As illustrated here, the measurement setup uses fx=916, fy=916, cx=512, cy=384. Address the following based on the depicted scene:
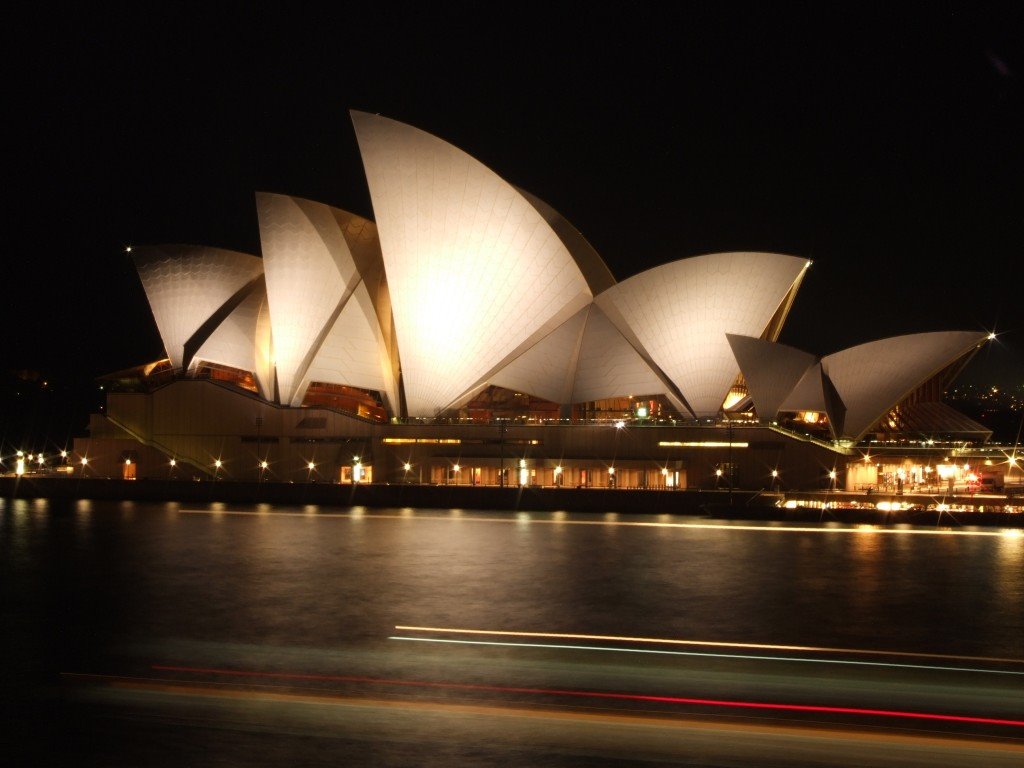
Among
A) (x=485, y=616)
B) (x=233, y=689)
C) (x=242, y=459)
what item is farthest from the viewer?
(x=242, y=459)

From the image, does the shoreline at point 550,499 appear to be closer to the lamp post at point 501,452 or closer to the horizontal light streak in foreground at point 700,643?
the lamp post at point 501,452

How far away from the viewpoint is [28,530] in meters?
25.7

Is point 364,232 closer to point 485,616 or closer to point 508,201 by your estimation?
point 508,201

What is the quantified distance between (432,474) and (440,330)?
5.91 metres

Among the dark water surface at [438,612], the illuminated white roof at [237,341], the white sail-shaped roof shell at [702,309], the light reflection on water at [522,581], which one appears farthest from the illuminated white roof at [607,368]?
the illuminated white roof at [237,341]

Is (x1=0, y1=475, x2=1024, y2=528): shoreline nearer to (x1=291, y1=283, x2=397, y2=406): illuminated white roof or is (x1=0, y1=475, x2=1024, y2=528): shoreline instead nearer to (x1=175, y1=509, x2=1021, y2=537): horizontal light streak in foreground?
(x1=175, y1=509, x2=1021, y2=537): horizontal light streak in foreground

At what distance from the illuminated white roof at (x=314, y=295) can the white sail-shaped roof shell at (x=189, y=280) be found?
4124 mm

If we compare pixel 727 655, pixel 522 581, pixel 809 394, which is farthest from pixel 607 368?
pixel 727 655

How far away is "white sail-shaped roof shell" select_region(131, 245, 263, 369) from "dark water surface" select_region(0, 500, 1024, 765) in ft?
53.7

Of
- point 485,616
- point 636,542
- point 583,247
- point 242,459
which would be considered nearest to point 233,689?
point 485,616

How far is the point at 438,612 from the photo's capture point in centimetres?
1423

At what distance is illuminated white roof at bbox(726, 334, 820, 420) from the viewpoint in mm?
35062

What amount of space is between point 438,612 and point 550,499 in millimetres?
18695

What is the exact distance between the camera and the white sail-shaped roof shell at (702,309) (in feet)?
114
